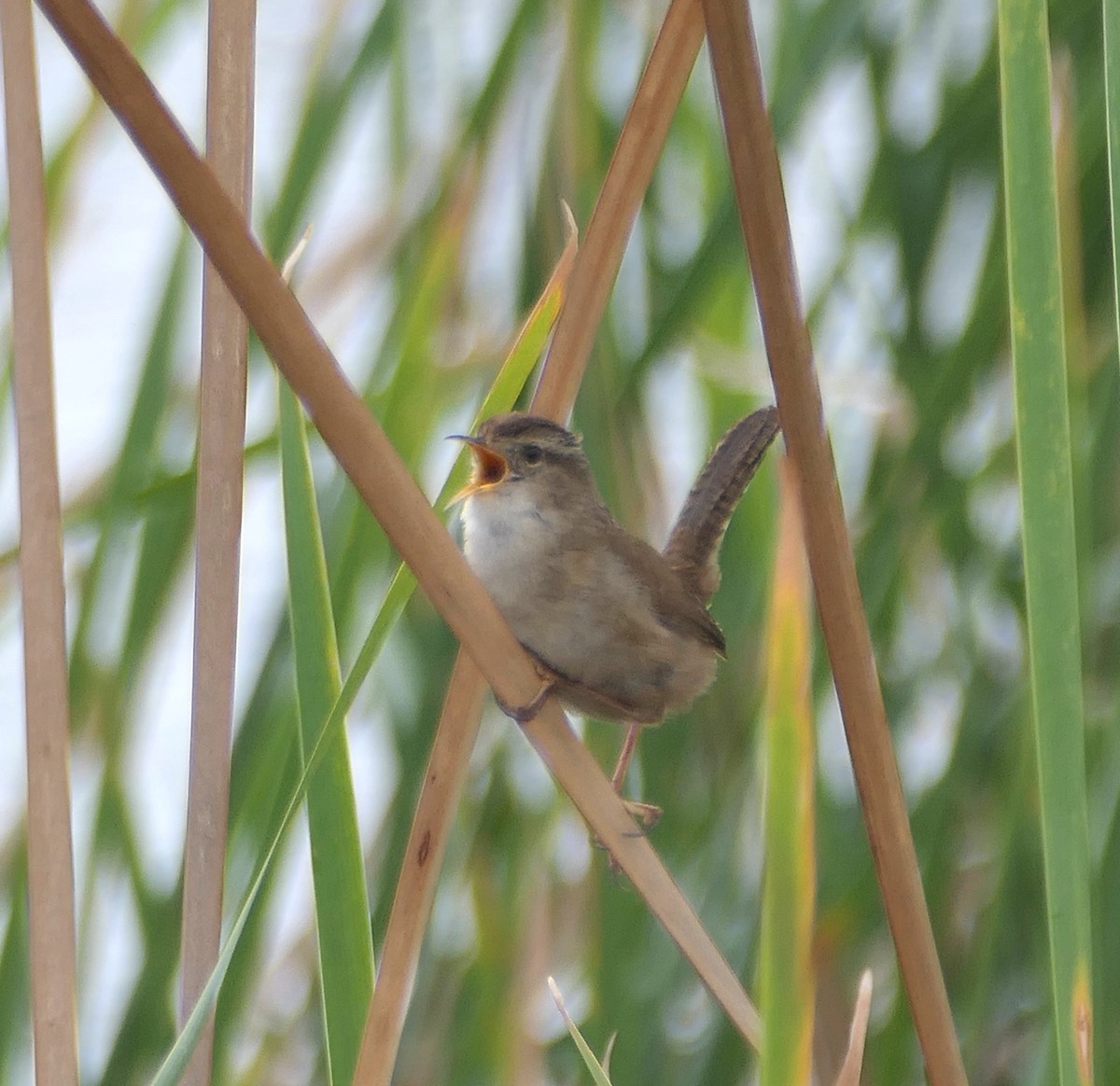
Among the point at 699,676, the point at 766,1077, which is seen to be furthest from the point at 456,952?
the point at 766,1077

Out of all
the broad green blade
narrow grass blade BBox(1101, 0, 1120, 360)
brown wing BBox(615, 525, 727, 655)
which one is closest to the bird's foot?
the broad green blade

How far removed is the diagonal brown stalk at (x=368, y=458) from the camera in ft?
2.66

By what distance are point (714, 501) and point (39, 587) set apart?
1016 millimetres

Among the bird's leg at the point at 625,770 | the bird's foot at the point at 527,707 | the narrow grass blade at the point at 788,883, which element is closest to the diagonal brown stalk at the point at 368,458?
the bird's foot at the point at 527,707

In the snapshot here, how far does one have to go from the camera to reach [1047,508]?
936 mm

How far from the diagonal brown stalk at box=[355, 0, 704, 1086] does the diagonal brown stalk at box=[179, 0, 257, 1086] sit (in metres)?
0.18

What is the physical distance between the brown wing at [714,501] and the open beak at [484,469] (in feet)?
0.88

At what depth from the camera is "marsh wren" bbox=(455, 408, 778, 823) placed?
74.5 inches

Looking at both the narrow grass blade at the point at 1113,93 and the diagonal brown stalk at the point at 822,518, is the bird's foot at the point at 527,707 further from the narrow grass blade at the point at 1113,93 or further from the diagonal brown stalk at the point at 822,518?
the narrow grass blade at the point at 1113,93

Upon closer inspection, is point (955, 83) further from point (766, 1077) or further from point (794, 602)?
point (766, 1077)

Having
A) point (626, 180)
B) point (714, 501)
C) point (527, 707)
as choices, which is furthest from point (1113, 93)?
point (714, 501)

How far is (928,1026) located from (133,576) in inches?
42.8

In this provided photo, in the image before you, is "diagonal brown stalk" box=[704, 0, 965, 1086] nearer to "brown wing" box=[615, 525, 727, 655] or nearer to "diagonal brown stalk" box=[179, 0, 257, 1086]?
"diagonal brown stalk" box=[179, 0, 257, 1086]

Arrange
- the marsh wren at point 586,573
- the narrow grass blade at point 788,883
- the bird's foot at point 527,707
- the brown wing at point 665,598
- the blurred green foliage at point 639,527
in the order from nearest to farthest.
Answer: the narrow grass blade at point 788,883 < the bird's foot at point 527,707 < the blurred green foliage at point 639,527 < the marsh wren at point 586,573 < the brown wing at point 665,598
